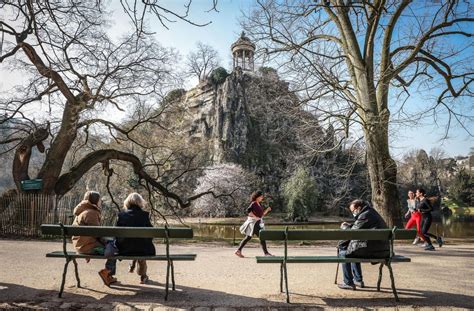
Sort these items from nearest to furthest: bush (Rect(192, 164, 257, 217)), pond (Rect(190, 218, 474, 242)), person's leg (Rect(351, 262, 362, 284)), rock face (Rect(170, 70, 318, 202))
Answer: person's leg (Rect(351, 262, 362, 284))
pond (Rect(190, 218, 474, 242))
bush (Rect(192, 164, 257, 217))
rock face (Rect(170, 70, 318, 202))

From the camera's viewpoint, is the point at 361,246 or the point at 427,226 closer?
the point at 361,246

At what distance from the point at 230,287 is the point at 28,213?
37.3ft

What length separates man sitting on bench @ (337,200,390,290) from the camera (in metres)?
4.97

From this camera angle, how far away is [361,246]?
498 cm

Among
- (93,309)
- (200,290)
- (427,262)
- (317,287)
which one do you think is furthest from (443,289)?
(93,309)

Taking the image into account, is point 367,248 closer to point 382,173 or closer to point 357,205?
point 357,205

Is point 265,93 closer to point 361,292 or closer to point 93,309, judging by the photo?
point 361,292

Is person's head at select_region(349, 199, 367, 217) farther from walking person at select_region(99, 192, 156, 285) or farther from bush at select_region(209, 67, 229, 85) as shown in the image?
bush at select_region(209, 67, 229, 85)

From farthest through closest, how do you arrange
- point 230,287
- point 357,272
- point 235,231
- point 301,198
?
point 301,198 → point 235,231 → point 357,272 → point 230,287

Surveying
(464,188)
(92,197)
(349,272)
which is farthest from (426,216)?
(464,188)

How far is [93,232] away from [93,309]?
3.41 ft

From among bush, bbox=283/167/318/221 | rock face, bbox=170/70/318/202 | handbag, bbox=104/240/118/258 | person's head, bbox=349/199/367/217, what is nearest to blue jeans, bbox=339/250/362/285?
person's head, bbox=349/199/367/217

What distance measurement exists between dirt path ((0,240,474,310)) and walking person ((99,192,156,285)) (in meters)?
0.24

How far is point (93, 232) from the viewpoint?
16.0ft
